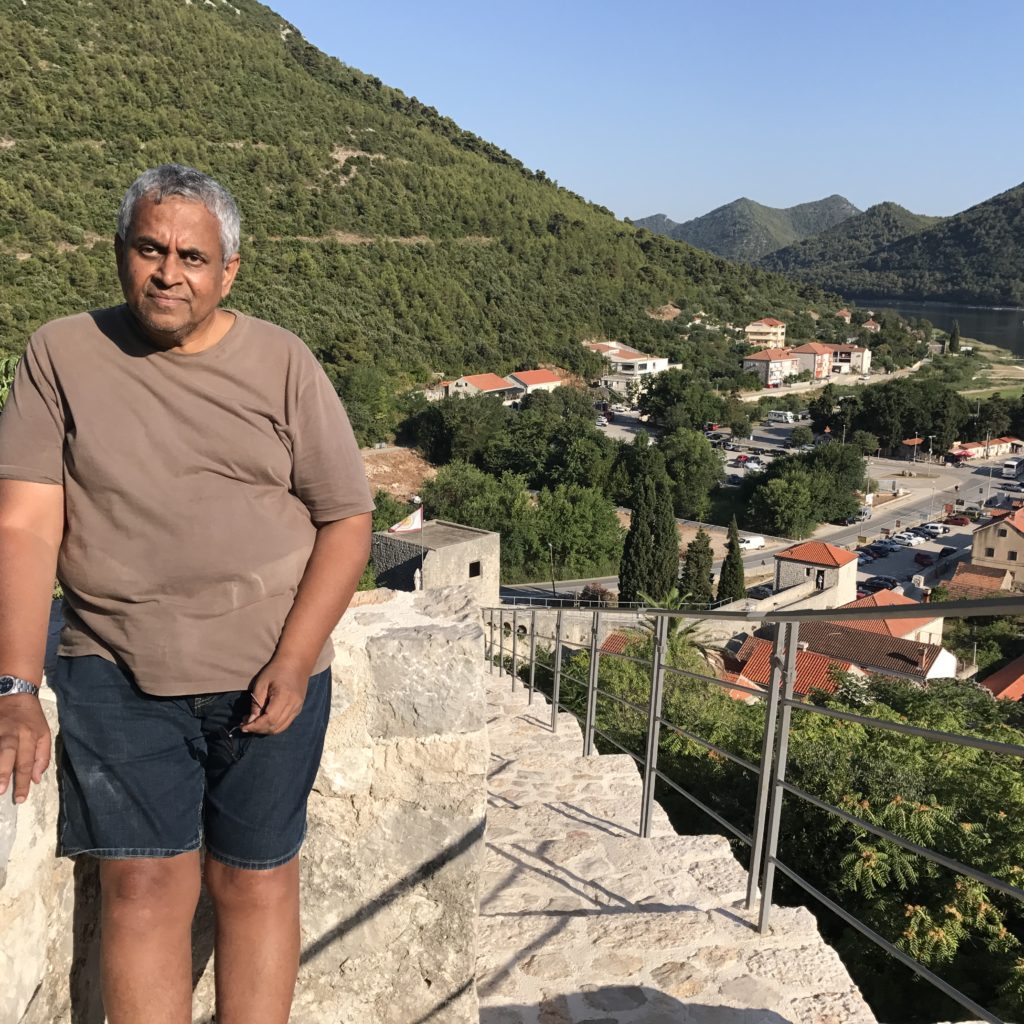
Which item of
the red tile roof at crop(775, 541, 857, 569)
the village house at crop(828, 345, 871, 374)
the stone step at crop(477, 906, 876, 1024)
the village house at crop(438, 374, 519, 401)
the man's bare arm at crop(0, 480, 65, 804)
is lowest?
the red tile roof at crop(775, 541, 857, 569)

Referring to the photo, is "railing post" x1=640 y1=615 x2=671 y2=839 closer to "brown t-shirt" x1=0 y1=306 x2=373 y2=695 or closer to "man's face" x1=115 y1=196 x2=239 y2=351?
"brown t-shirt" x1=0 y1=306 x2=373 y2=695

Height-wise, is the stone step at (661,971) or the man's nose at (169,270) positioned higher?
the man's nose at (169,270)

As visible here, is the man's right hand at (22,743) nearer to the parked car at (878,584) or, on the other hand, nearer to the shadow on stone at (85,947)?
the shadow on stone at (85,947)

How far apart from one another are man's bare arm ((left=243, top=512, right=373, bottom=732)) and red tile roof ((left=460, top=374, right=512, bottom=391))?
45.7 meters

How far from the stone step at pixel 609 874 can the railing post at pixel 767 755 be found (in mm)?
169

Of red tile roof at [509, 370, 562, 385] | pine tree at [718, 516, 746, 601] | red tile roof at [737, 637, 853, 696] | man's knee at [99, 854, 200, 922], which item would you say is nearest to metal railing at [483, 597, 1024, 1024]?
man's knee at [99, 854, 200, 922]

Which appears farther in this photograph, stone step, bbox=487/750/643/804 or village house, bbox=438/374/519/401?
village house, bbox=438/374/519/401

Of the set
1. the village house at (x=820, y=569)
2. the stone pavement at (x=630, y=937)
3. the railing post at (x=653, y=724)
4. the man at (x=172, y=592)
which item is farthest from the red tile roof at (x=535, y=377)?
the man at (x=172, y=592)

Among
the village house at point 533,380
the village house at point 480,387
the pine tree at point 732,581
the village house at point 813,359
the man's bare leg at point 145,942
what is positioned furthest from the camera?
the village house at point 813,359

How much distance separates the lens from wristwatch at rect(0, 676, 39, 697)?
4.00ft

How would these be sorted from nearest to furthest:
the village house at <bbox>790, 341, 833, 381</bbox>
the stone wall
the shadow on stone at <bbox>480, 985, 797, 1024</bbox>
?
the stone wall < the shadow on stone at <bbox>480, 985, 797, 1024</bbox> < the village house at <bbox>790, 341, 833, 381</bbox>

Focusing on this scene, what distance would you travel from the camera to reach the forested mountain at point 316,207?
39.5 meters

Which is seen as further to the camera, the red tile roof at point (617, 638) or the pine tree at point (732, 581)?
the pine tree at point (732, 581)

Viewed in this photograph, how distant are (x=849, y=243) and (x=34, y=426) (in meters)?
196
